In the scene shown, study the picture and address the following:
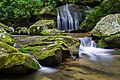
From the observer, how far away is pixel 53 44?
7066 mm

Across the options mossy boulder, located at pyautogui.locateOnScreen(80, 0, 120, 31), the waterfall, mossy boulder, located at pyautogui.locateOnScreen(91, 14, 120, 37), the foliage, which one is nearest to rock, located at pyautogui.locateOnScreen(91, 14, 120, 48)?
mossy boulder, located at pyautogui.locateOnScreen(91, 14, 120, 37)

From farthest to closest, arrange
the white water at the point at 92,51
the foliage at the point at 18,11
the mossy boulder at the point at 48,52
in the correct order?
the foliage at the point at 18,11 → the white water at the point at 92,51 → the mossy boulder at the point at 48,52

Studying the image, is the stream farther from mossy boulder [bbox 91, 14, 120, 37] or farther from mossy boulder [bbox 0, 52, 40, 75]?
mossy boulder [bbox 91, 14, 120, 37]

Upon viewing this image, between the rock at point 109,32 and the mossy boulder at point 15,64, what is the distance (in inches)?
176

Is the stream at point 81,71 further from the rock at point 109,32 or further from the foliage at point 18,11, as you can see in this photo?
the foliage at point 18,11

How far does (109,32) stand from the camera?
9383 millimetres

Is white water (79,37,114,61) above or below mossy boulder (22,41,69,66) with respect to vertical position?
below

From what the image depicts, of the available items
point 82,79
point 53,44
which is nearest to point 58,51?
point 53,44

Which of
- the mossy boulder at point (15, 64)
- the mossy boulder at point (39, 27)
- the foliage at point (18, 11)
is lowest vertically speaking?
the mossy boulder at point (15, 64)

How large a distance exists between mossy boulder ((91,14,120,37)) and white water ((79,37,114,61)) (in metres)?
0.48

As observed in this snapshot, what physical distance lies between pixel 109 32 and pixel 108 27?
43 centimetres

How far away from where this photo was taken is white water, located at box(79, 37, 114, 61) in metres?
7.89

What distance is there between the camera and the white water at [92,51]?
7891mm

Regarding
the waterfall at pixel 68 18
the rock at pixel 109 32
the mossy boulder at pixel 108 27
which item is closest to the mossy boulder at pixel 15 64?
the rock at pixel 109 32
